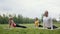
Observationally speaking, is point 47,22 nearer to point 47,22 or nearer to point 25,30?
point 47,22

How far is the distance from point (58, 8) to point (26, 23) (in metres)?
0.52

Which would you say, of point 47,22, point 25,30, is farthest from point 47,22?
point 25,30

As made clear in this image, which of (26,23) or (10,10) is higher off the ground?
(10,10)

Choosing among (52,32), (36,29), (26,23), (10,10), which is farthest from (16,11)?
(52,32)

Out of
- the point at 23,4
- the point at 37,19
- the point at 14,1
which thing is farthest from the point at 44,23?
the point at 14,1

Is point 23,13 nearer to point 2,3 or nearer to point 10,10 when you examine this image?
point 10,10

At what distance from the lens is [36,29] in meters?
2.07

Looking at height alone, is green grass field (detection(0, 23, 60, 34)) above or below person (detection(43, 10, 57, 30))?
below

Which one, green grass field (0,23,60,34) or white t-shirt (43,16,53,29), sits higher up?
white t-shirt (43,16,53,29)

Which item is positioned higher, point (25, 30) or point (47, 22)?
point (47, 22)

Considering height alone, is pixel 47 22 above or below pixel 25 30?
above

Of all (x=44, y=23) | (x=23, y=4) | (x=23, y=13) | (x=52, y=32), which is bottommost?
(x=52, y=32)

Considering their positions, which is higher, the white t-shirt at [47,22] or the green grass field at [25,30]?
the white t-shirt at [47,22]

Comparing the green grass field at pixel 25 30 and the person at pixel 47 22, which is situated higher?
the person at pixel 47 22
